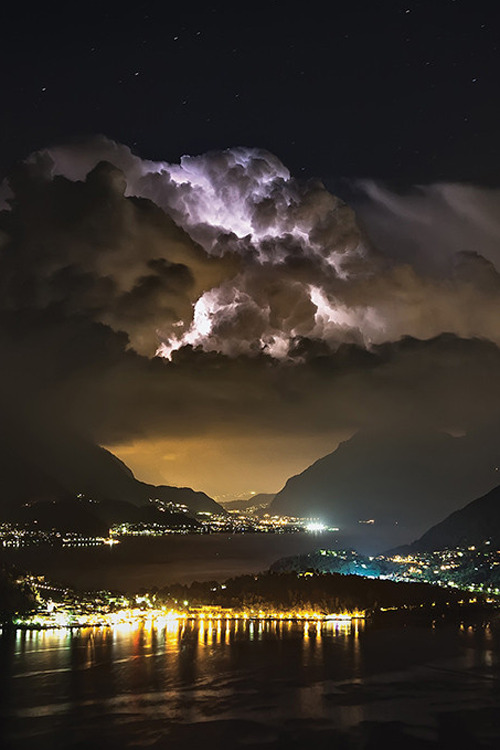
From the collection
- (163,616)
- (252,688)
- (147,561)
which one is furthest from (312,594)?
(147,561)

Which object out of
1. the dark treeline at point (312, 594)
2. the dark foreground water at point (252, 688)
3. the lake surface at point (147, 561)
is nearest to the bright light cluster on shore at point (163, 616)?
the dark treeline at point (312, 594)

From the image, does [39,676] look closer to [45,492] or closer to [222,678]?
[222,678]

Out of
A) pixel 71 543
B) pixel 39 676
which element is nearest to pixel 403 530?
pixel 71 543

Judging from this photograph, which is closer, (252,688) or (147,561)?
(252,688)

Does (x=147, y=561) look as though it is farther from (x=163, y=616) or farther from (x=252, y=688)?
(x=252, y=688)

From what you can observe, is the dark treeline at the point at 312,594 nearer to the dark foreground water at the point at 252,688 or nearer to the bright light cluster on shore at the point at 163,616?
the bright light cluster on shore at the point at 163,616
